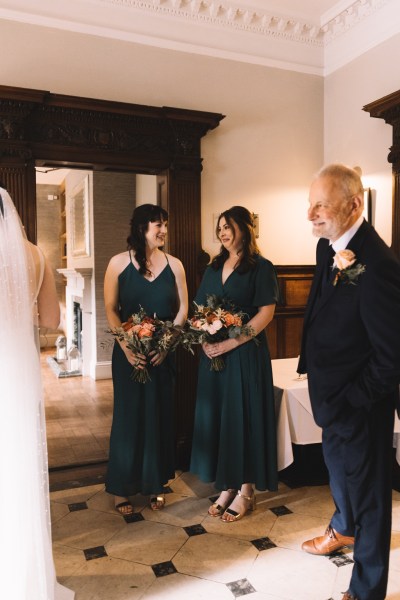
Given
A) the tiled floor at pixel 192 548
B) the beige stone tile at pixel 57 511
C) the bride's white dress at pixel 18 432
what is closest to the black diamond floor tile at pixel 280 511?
the tiled floor at pixel 192 548

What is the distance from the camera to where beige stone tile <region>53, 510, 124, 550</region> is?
289 centimetres

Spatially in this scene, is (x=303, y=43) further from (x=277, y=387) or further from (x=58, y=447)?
(x=58, y=447)

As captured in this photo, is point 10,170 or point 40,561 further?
point 10,170

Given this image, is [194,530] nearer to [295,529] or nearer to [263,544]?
[263,544]

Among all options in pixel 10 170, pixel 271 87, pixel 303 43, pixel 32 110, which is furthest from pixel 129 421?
pixel 303 43

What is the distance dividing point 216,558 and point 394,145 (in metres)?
3.06

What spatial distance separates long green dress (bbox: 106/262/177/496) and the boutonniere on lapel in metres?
1.44

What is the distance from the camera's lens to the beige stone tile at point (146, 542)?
272cm

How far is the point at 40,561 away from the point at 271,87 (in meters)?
4.00

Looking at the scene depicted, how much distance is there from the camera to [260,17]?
4.33 m

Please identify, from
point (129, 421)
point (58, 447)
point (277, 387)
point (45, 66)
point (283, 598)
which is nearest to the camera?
point (283, 598)

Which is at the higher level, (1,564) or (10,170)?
(10,170)

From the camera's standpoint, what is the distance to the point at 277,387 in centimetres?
342

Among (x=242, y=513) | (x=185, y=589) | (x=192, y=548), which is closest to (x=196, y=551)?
(x=192, y=548)
